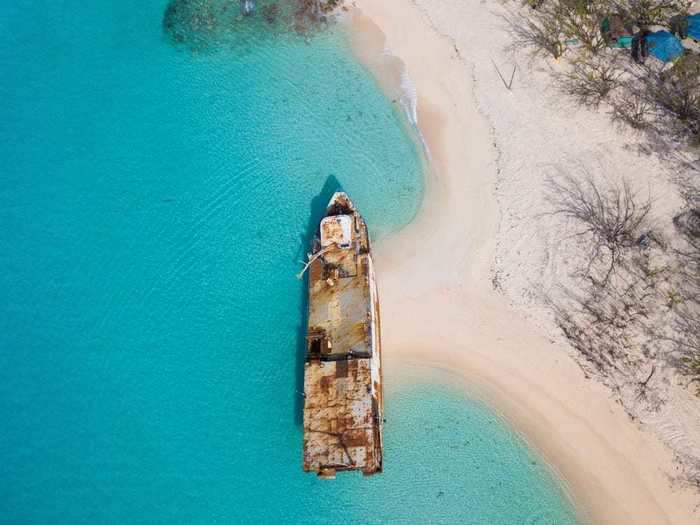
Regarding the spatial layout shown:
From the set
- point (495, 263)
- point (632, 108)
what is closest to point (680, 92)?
point (632, 108)

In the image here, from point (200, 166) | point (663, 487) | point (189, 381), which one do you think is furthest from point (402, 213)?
point (663, 487)

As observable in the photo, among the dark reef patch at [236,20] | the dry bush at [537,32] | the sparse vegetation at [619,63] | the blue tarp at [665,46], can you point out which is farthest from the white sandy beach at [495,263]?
the blue tarp at [665,46]

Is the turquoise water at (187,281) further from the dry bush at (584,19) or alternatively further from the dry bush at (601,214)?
the dry bush at (584,19)

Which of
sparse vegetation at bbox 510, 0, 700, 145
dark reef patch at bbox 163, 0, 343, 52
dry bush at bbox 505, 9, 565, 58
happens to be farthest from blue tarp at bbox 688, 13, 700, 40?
dark reef patch at bbox 163, 0, 343, 52

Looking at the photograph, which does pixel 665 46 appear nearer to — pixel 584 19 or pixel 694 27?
pixel 694 27

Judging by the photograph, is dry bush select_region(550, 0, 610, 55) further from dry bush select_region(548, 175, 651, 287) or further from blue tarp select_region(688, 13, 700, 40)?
dry bush select_region(548, 175, 651, 287)

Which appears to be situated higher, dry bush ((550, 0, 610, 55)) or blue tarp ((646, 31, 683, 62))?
dry bush ((550, 0, 610, 55))
